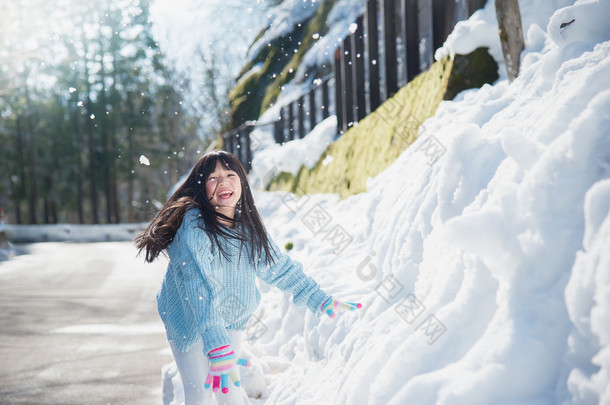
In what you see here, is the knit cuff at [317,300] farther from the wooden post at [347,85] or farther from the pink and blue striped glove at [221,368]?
the wooden post at [347,85]

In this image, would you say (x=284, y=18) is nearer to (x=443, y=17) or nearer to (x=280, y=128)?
(x=280, y=128)

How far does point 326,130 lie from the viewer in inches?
364

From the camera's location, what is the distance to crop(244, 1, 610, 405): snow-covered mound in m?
1.62

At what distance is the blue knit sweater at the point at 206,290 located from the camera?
87.0 inches

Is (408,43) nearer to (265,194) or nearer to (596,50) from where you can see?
(596,50)

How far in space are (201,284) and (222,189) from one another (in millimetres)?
567

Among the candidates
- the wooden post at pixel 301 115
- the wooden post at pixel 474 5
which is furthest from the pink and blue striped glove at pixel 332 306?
the wooden post at pixel 301 115

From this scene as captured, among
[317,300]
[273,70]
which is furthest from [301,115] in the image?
[273,70]

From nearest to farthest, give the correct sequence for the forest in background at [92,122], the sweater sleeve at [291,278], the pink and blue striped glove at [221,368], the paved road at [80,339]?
the pink and blue striped glove at [221,368] < the sweater sleeve at [291,278] < the paved road at [80,339] < the forest in background at [92,122]

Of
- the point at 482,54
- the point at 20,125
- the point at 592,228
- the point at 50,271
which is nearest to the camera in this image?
the point at 592,228

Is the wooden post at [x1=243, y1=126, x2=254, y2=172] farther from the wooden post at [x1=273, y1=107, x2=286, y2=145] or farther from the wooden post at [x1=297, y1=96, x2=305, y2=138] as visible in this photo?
the wooden post at [x1=297, y1=96, x2=305, y2=138]

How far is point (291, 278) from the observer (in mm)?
2777

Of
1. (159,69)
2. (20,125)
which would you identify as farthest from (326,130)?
(20,125)

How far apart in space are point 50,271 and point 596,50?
37.5ft
